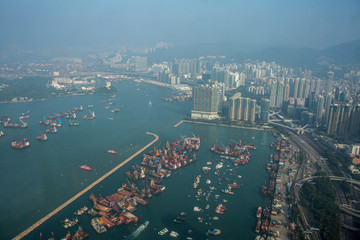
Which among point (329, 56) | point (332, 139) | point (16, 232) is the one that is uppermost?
point (329, 56)

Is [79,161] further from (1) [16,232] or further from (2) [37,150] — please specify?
(1) [16,232]

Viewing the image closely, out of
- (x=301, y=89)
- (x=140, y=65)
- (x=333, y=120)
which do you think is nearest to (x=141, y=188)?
(x=333, y=120)

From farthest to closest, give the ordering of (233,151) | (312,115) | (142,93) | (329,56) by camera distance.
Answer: (329,56) < (142,93) < (312,115) < (233,151)

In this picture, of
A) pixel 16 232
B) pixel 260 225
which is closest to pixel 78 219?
pixel 16 232

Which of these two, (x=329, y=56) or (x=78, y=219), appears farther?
(x=329, y=56)

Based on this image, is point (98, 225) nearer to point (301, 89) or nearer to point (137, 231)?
point (137, 231)

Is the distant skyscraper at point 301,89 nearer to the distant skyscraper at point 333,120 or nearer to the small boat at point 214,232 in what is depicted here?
the distant skyscraper at point 333,120

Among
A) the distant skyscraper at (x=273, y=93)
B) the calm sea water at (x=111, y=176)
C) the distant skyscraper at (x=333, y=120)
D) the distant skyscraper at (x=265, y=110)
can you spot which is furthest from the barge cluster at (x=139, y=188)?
the distant skyscraper at (x=273, y=93)

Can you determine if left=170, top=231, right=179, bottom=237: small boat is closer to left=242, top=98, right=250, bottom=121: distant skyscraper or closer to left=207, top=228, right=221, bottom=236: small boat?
left=207, top=228, right=221, bottom=236: small boat
